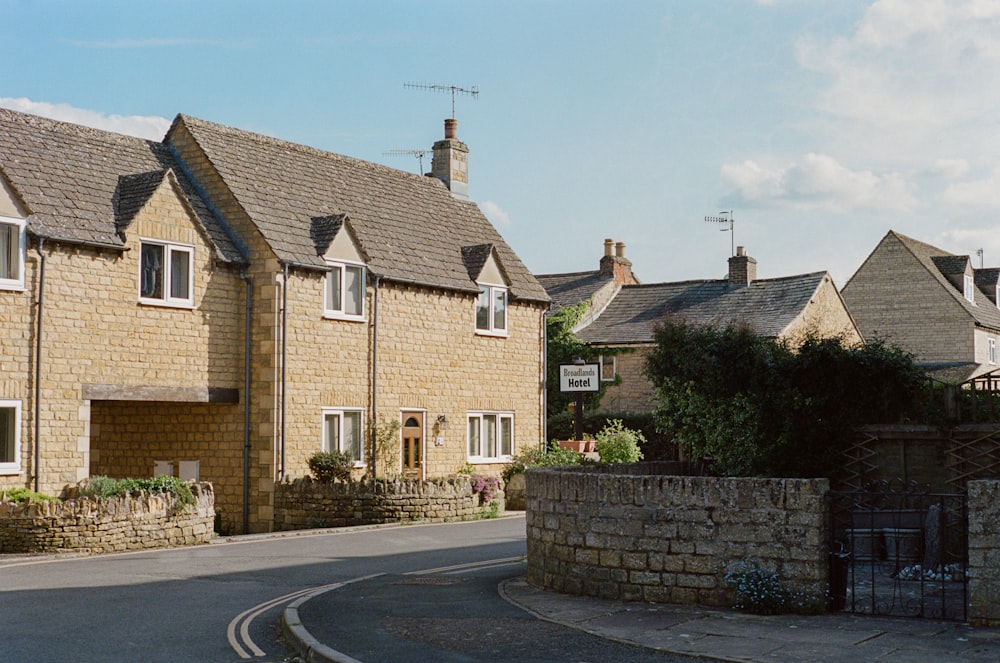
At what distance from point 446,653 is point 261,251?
17.4m

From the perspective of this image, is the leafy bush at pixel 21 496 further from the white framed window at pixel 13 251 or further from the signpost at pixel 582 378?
the signpost at pixel 582 378

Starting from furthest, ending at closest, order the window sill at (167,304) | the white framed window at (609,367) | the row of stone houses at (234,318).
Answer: the white framed window at (609,367), the window sill at (167,304), the row of stone houses at (234,318)

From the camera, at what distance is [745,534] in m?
12.1

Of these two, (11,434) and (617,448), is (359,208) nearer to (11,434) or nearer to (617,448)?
(617,448)

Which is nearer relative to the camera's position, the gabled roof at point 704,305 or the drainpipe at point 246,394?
the drainpipe at point 246,394

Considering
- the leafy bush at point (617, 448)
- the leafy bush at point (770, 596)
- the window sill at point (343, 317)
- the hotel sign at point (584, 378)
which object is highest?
the window sill at point (343, 317)

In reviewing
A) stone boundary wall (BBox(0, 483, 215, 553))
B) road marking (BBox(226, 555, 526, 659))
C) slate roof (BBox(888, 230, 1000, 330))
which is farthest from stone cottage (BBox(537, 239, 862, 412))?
road marking (BBox(226, 555, 526, 659))

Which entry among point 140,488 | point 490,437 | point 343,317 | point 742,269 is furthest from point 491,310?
point 742,269

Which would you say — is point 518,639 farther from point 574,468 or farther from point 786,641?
point 574,468

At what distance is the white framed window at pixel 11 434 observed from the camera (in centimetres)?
2133

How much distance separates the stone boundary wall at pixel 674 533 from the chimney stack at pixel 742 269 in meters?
33.3

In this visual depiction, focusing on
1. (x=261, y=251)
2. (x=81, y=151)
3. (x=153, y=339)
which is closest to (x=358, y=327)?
(x=261, y=251)

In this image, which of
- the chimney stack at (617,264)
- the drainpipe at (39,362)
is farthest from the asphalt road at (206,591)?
the chimney stack at (617,264)

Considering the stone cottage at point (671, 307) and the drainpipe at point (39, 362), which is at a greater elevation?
the stone cottage at point (671, 307)
